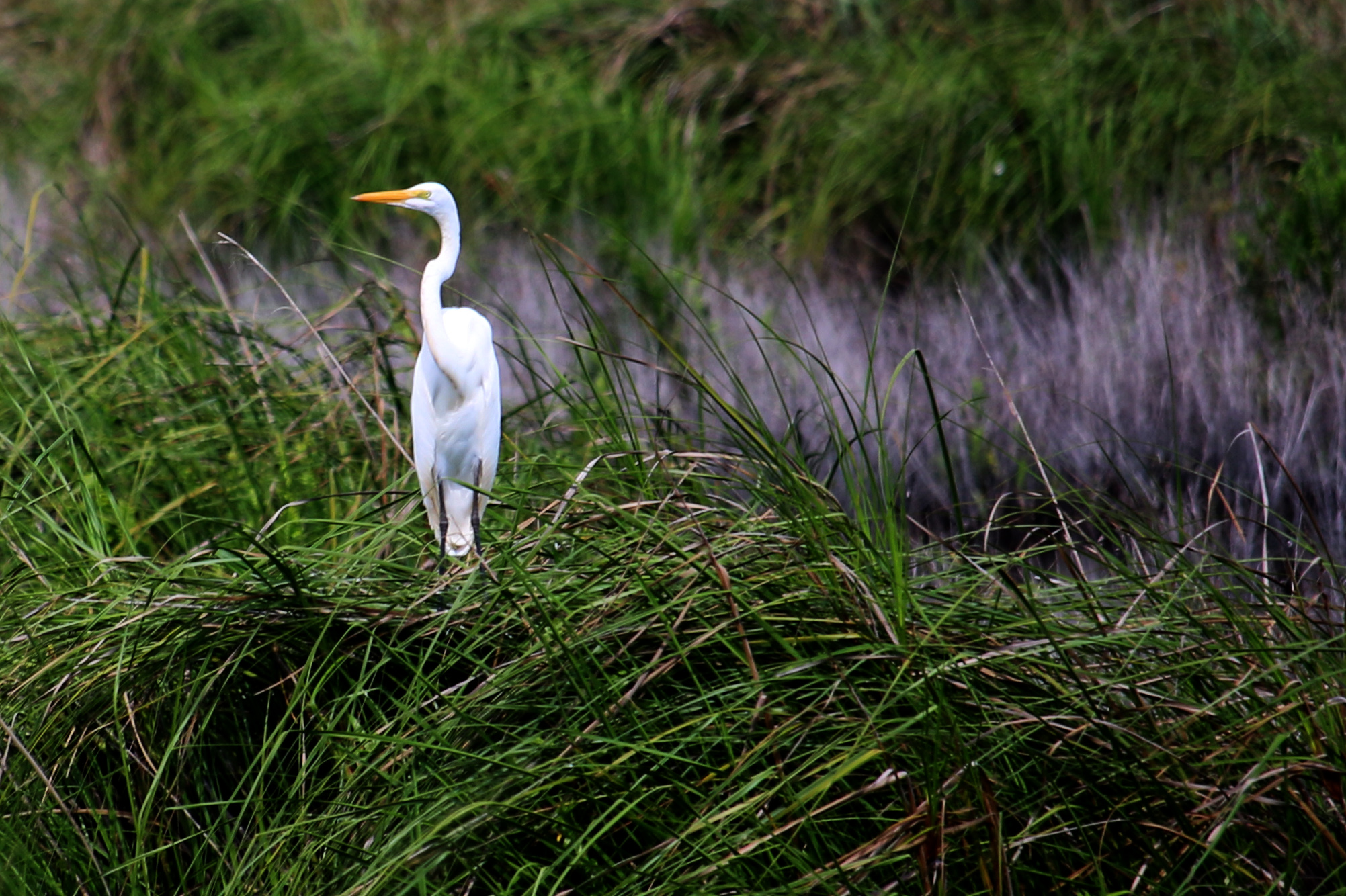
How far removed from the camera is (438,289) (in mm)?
1477

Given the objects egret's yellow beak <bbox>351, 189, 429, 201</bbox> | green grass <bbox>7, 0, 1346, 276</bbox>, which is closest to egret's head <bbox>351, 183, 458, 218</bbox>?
egret's yellow beak <bbox>351, 189, 429, 201</bbox>

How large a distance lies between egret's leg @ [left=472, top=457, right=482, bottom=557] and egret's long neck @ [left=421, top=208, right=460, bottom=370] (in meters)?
0.17

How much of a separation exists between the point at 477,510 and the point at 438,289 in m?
0.29

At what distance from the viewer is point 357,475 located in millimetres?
2201

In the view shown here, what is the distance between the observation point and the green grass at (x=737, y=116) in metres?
3.71

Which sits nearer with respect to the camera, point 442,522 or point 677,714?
point 677,714

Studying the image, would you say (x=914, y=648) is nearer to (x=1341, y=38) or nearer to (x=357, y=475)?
(x=357, y=475)

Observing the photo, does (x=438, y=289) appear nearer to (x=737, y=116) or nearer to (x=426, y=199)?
(x=426, y=199)

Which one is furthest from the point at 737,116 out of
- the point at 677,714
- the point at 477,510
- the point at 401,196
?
the point at 677,714

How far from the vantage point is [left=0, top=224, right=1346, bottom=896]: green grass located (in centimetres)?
122

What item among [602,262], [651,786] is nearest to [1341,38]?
[602,262]

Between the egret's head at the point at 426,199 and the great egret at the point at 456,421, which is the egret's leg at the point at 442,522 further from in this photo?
the egret's head at the point at 426,199

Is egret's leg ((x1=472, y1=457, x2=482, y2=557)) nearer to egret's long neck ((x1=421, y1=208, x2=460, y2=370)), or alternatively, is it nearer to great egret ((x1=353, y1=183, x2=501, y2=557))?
great egret ((x1=353, y1=183, x2=501, y2=557))

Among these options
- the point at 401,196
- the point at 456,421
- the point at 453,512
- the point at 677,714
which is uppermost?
the point at 401,196
